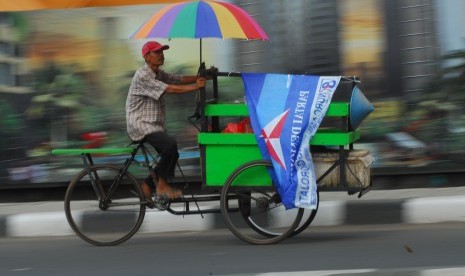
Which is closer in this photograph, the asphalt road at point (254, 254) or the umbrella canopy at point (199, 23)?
the asphalt road at point (254, 254)

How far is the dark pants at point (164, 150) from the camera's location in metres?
5.67

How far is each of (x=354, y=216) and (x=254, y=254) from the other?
1.49 meters

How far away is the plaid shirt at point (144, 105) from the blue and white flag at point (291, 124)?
71 cm

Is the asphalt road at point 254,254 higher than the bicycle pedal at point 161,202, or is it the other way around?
the bicycle pedal at point 161,202

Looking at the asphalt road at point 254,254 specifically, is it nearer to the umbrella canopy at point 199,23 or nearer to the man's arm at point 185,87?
the man's arm at point 185,87

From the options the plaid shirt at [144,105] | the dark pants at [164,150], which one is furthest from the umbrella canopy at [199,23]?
the dark pants at [164,150]

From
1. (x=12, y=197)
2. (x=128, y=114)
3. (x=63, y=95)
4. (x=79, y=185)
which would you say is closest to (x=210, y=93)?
(x=128, y=114)

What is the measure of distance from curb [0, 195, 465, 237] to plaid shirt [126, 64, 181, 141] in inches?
42.8

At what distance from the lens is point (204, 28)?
5285 mm

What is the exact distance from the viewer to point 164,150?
5.67 metres

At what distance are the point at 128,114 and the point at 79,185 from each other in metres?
0.76

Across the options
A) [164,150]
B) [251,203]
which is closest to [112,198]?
[164,150]

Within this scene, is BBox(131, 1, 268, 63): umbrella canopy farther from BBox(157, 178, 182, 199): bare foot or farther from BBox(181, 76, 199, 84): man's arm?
BBox(157, 178, 182, 199): bare foot

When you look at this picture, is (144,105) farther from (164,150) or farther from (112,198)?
(112,198)
